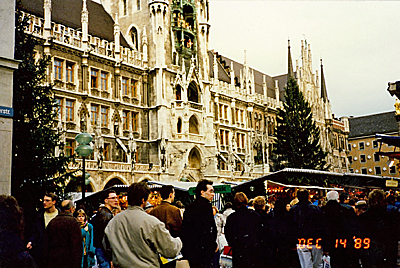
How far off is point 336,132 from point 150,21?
116ft

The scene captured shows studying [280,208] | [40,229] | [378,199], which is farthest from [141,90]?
[378,199]

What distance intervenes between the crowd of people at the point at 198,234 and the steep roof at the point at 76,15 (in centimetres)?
2387

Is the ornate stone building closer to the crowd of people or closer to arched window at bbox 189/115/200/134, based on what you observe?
arched window at bbox 189/115/200/134

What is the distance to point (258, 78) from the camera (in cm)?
5356

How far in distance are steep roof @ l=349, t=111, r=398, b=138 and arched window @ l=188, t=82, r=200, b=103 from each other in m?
45.4

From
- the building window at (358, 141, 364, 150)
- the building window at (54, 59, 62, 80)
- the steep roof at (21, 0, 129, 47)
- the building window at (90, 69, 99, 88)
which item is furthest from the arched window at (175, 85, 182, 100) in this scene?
the building window at (358, 141, 364, 150)

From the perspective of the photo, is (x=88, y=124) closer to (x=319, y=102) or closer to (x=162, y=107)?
(x=162, y=107)

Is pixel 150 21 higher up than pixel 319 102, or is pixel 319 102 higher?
pixel 150 21

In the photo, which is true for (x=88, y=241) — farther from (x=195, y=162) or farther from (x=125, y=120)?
(x=195, y=162)

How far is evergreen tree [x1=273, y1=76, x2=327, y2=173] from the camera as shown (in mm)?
39625

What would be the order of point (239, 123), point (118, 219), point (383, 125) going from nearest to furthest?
point (118, 219), point (239, 123), point (383, 125)

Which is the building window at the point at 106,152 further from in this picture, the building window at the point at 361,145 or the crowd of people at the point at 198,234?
the building window at the point at 361,145

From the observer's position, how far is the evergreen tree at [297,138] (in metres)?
39.6

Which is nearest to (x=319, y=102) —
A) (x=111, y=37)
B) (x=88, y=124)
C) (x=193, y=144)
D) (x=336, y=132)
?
(x=336, y=132)
